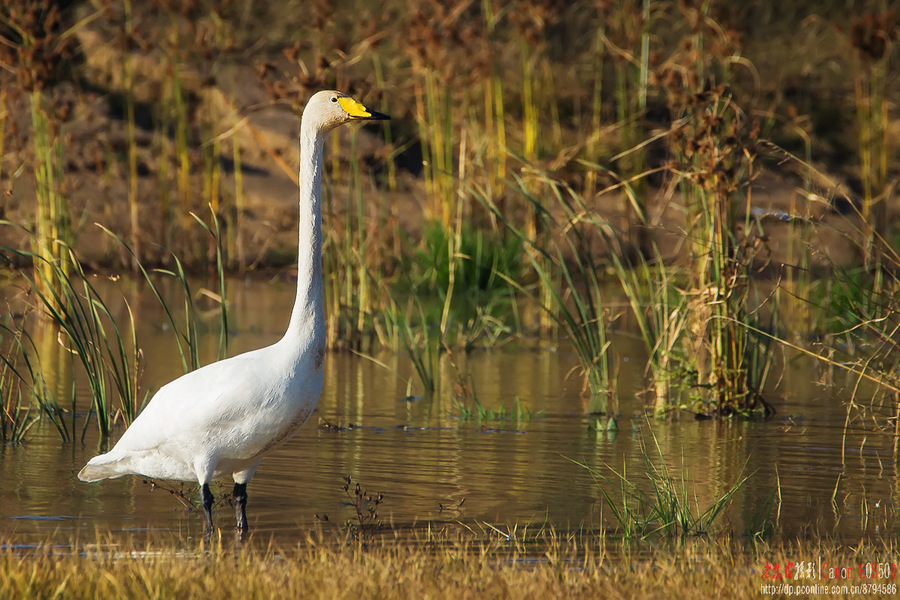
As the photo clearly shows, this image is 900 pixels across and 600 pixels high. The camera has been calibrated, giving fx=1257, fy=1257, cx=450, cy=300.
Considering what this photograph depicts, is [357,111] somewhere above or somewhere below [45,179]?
below

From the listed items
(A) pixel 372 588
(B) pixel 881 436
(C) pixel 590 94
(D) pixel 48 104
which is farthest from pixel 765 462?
(C) pixel 590 94

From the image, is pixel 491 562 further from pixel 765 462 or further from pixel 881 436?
pixel 881 436

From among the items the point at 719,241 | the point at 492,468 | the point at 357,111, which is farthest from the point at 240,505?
the point at 719,241

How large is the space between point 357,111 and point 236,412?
1.34m

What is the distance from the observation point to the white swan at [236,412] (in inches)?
174

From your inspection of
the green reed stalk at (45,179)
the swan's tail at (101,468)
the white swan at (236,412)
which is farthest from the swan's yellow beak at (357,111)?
the green reed stalk at (45,179)

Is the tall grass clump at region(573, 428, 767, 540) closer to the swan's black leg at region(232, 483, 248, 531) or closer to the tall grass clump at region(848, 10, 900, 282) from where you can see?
the swan's black leg at region(232, 483, 248, 531)

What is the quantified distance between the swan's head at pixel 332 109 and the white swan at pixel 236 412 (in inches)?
21.0

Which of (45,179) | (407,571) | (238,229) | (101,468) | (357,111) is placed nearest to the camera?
(407,571)

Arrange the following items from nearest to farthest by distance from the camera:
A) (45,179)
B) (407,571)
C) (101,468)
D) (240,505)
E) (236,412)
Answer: (407,571)
(236,412)
(240,505)
(101,468)
(45,179)

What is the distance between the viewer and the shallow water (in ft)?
15.6

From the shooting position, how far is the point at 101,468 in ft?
15.5

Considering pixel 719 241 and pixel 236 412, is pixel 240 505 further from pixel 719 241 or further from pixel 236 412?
pixel 719 241

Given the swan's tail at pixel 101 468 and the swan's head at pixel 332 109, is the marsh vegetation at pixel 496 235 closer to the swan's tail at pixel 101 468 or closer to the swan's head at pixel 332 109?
the swan's head at pixel 332 109
